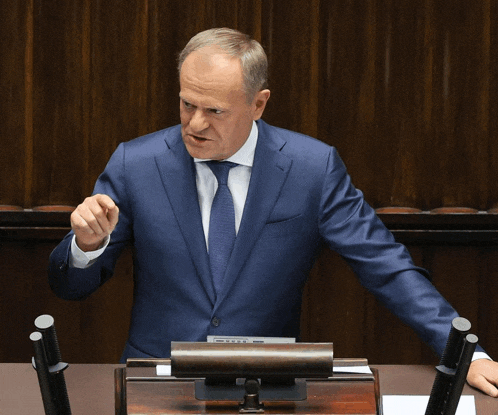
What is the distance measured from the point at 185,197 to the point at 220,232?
0.13 metres

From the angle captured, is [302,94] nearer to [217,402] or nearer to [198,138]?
[198,138]

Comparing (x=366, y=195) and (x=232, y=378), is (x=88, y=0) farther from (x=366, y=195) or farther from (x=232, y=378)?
(x=232, y=378)

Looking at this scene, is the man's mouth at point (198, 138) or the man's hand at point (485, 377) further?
the man's mouth at point (198, 138)

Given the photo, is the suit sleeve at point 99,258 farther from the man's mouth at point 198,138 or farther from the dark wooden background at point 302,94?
the dark wooden background at point 302,94

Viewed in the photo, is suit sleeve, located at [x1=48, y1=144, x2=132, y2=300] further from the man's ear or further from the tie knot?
the man's ear

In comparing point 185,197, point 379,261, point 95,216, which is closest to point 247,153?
point 185,197

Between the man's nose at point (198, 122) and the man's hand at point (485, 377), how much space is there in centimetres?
79

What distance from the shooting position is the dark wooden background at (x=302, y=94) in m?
3.04

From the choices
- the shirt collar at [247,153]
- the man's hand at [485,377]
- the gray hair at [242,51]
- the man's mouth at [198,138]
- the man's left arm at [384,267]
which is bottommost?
the man's hand at [485,377]

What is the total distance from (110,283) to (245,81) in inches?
49.6

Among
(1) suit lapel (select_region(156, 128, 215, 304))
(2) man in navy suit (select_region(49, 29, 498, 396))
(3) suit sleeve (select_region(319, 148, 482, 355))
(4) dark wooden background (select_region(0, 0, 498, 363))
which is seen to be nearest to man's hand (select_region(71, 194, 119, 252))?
(2) man in navy suit (select_region(49, 29, 498, 396))

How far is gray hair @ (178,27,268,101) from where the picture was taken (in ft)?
7.07

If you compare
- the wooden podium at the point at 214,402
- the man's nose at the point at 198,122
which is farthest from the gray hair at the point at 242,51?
the wooden podium at the point at 214,402

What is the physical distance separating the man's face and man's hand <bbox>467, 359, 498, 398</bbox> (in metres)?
0.77
